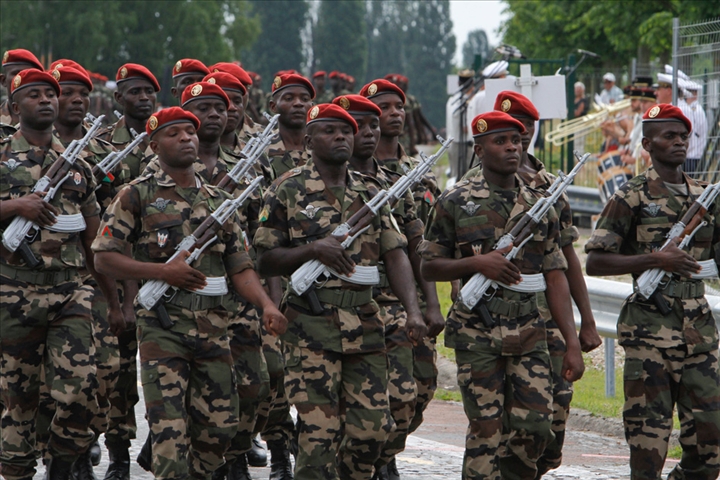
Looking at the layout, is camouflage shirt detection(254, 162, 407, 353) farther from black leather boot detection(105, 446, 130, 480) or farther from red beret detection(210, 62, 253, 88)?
red beret detection(210, 62, 253, 88)

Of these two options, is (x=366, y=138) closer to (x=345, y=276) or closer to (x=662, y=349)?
(x=345, y=276)

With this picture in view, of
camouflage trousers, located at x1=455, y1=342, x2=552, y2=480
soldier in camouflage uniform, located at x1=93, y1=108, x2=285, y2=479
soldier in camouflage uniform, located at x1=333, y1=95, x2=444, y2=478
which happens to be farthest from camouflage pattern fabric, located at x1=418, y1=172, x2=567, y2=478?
soldier in camouflage uniform, located at x1=93, y1=108, x2=285, y2=479

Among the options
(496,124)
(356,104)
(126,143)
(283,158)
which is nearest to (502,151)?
(496,124)

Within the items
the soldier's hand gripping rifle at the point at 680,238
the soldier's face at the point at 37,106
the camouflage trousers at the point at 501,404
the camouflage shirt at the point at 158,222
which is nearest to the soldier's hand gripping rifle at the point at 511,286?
the camouflage trousers at the point at 501,404

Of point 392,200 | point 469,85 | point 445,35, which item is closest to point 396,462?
point 392,200

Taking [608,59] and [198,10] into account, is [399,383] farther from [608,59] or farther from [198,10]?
[198,10]

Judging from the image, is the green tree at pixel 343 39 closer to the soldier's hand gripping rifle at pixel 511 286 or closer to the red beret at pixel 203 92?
the red beret at pixel 203 92

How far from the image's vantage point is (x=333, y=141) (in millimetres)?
7324

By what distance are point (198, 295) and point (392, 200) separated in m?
1.34

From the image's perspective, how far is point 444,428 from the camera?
1035 centimetres

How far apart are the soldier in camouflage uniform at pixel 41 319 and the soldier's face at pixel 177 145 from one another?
35.8 inches

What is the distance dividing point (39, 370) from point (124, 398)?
876 mm

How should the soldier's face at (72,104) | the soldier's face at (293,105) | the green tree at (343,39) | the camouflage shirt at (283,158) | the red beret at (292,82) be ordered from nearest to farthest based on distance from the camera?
1. the soldier's face at (72,104)
2. the camouflage shirt at (283,158)
3. the soldier's face at (293,105)
4. the red beret at (292,82)
5. the green tree at (343,39)

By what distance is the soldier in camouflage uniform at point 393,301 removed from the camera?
7887 mm
